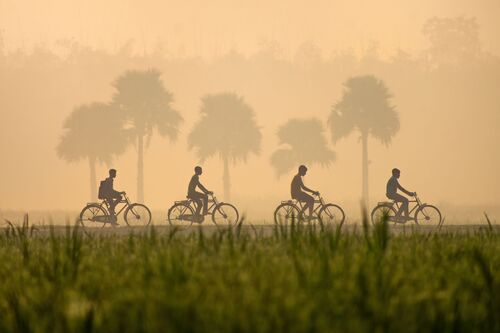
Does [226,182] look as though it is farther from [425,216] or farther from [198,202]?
[425,216]

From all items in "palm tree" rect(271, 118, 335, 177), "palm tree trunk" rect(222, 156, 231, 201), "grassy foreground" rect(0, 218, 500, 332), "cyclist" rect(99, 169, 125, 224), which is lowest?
"grassy foreground" rect(0, 218, 500, 332)

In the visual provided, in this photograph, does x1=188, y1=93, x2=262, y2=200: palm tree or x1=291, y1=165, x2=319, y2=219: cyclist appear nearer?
x1=291, y1=165, x2=319, y2=219: cyclist

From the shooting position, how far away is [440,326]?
11.2 ft

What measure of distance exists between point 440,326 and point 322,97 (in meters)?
192

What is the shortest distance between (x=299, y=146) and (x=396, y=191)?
5868 centimetres

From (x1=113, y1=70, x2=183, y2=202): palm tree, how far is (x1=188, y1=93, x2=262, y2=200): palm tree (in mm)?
4330

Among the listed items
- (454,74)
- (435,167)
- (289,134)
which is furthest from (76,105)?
(454,74)

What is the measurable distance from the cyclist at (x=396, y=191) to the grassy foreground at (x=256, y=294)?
16.5 m

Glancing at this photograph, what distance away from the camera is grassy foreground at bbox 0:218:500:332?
11.0ft

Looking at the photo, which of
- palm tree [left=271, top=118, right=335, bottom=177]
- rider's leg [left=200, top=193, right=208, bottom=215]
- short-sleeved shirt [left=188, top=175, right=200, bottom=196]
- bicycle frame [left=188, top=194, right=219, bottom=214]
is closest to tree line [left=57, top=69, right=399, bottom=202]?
palm tree [left=271, top=118, right=335, bottom=177]

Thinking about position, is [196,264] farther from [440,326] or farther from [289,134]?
[289,134]

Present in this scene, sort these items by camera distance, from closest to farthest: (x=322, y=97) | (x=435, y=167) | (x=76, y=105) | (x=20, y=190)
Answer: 1. (x=76, y=105)
2. (x=20, y=190)
3. (x=435, y=167)
4. (x=322, y=97)

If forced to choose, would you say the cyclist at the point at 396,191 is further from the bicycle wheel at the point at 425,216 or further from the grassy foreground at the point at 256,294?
the grassy foreground at the point at 256,294

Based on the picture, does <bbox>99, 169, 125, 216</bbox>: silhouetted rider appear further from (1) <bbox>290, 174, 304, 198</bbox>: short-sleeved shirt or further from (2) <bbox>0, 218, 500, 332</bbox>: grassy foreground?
(2) <bbox>0, 218, 500, 332</bbox>: grassy foreground
